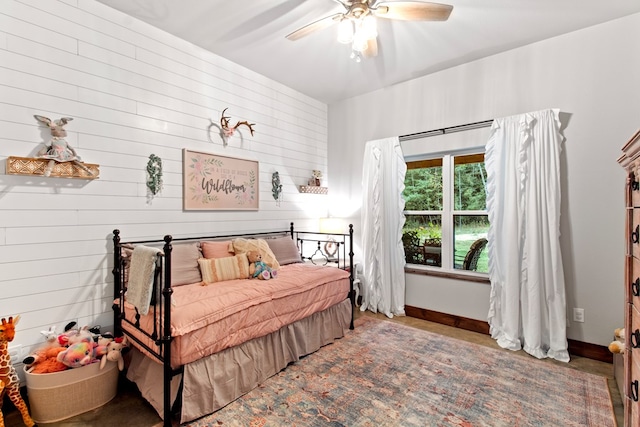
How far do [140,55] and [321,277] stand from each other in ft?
8.09

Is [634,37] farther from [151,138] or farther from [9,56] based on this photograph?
[9,56]

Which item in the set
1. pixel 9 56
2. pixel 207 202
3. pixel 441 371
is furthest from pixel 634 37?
pixel 9 56

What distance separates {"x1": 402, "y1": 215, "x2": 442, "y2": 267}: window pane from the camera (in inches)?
142

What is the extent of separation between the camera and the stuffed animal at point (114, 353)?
1.95m

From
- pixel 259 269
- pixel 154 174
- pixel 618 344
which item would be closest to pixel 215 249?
pixel 259 269

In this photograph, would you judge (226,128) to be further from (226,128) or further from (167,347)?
(167,347)

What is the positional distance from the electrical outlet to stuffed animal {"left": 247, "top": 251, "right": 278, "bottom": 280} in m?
1.55

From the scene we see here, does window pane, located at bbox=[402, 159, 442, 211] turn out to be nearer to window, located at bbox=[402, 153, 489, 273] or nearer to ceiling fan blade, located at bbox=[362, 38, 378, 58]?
window, located at bbox=[402, 153, 489, 273]

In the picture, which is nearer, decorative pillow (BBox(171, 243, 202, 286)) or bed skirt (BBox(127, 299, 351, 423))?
bed skirt (BBox(127, 299, 351, 423))

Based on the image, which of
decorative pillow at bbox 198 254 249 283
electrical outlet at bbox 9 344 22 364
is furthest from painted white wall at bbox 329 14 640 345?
electrical outlet at bbox 9 344 22 364

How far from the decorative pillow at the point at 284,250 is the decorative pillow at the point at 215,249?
552mm

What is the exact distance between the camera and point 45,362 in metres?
1.84

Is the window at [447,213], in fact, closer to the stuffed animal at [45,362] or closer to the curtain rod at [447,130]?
the curtain rod at [447,130]

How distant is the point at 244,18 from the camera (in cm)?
252
